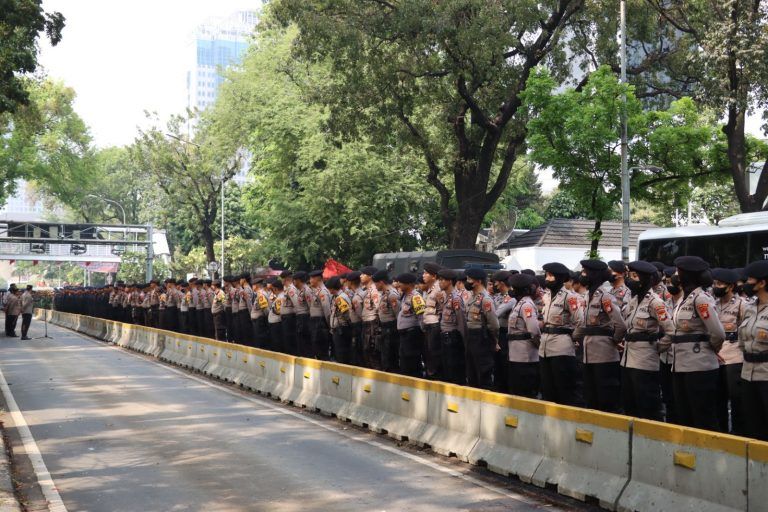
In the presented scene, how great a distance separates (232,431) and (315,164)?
30448mm

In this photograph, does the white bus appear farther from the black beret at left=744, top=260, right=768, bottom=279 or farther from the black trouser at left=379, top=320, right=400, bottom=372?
the black beret at left=744, top=260, right=768, bottom=279

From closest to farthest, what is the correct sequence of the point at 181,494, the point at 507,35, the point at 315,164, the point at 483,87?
the point at 181,494 → the point at 507,35 → the point at 483,87 → the point at 315,164

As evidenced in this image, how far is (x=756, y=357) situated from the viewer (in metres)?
8.22

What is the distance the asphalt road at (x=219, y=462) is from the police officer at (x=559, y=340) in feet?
4.82

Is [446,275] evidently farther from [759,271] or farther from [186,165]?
[186,165]

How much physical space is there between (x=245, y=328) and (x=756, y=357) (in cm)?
1571

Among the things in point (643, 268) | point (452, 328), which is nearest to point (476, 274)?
point (452, 328)

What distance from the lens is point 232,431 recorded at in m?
12.4

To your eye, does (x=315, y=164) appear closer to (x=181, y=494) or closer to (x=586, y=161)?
(x=586, y=161)

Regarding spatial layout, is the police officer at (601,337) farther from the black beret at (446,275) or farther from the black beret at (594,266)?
the black beret at (446,275)

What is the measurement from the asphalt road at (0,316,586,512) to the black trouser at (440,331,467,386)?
1.50 meters

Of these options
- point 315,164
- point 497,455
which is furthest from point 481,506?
point 315,164

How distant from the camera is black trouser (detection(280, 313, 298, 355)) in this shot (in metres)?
18.2

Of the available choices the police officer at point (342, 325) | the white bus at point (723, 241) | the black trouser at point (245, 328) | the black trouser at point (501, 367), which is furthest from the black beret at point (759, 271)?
the black trouser at point (245, 328)
